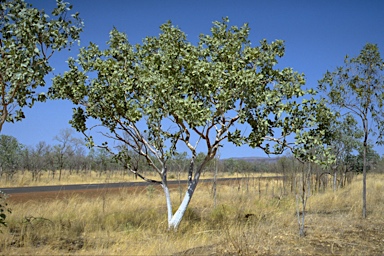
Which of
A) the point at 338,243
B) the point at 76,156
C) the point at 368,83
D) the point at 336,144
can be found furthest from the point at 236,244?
the point at 76,156

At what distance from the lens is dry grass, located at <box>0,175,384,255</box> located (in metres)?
6.97

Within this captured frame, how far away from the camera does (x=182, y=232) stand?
9602 mm

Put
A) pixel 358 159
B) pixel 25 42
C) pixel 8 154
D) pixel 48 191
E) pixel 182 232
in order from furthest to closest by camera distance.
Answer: pixel 358 159, pixel 8 154, pixel 48 191, pixel 182 232, pixel 25 42

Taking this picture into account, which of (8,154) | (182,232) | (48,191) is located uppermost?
(8,154)

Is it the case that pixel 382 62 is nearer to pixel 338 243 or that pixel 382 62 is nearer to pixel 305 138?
pixel 305 138

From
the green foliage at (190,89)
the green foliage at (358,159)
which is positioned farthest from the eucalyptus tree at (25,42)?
the green foliage at (358,159)

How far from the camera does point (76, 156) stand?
5400 cm

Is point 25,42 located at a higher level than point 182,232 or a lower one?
higher

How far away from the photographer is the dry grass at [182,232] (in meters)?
6.97

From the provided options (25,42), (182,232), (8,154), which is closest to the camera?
(25,42)

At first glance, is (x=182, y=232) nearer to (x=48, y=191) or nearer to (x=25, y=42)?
(x=25, y=42)

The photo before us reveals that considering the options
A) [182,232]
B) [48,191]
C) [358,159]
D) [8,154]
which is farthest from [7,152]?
[358,159]

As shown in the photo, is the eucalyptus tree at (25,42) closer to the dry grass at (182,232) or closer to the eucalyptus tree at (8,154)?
the dry grass at (182,232)

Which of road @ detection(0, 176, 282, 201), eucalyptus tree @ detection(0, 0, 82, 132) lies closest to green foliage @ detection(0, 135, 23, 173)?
road @ detection(0, 176, 282, 201)
